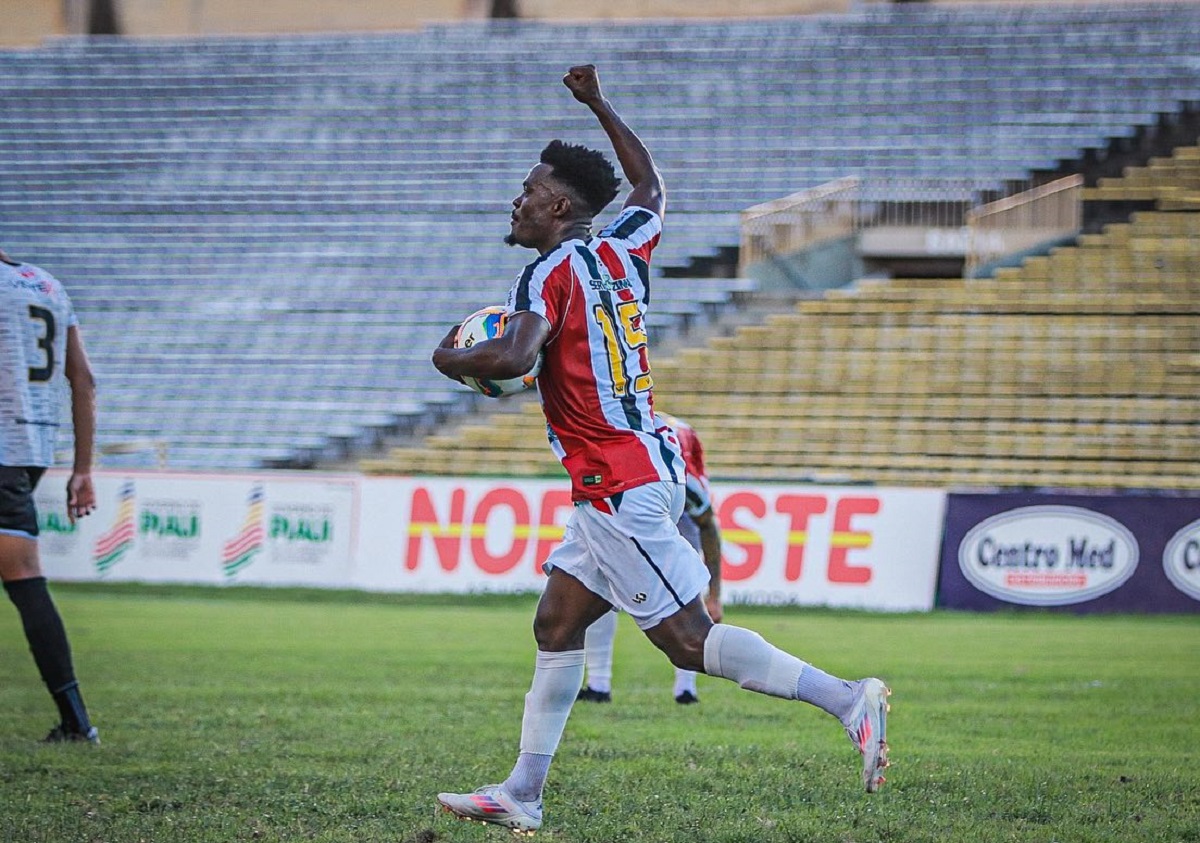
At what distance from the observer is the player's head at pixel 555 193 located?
17.4 ft

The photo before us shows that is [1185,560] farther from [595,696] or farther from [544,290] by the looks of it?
[544,290]

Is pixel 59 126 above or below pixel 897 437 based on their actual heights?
above

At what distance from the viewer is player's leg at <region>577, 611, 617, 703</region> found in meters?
8.94

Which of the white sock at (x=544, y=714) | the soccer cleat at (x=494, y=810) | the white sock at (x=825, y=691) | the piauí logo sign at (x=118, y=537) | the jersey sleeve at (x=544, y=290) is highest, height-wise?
the jersey sleeve at (x=544, y=290)

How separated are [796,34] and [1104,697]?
22846 mm

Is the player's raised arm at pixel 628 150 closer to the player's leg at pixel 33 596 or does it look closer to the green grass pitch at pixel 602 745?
the green grass pitch at pixel 602 745

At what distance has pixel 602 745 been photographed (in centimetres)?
715

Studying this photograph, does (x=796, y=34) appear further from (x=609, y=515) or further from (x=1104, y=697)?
(x=609, y=515)

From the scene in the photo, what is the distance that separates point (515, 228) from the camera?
17.5 feet

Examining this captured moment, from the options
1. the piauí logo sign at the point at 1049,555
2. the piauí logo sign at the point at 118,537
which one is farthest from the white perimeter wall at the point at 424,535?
the piauí logo sign at the point at 1049,555

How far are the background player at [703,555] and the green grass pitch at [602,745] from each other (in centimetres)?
25

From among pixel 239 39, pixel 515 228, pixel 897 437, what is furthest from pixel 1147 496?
pixel 239 39

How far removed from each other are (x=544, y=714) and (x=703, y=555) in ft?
12.6

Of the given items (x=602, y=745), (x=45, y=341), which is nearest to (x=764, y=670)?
(x=602, y=745)
